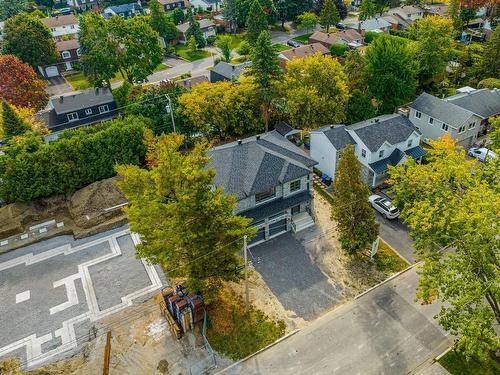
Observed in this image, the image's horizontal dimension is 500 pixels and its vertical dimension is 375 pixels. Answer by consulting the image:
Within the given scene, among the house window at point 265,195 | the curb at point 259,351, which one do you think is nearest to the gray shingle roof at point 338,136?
the house window at point 265,195

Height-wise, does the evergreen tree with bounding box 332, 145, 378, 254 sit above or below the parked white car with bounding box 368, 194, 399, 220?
above

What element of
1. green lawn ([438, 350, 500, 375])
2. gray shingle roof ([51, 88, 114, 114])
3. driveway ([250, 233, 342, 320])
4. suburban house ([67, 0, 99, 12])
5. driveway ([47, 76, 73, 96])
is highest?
suburban house ([67, 0, 99, 12])

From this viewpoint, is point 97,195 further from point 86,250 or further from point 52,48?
→ point 52,48

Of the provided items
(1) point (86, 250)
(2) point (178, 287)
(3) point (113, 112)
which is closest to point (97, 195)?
(1) point (86, 250)

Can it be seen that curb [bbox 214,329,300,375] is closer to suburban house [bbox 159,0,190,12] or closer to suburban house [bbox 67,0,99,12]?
suburban house [bbox 159,0,190,12]

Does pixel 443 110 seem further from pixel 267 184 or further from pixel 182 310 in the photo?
pixel 182 310

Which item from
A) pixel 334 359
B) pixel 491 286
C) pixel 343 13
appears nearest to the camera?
pixel 491 286

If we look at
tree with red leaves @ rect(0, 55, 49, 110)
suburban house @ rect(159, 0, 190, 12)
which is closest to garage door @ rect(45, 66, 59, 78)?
tree with red leaves @ rect(0, 55, 49, 110)
